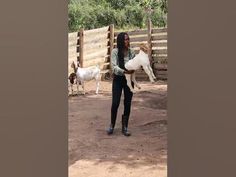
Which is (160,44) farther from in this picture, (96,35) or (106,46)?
(96,35)

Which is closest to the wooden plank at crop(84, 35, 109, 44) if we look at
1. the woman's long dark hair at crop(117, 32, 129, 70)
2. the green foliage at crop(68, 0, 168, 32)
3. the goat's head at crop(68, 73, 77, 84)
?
the goat's head at crop(68, 73, 77, 84)

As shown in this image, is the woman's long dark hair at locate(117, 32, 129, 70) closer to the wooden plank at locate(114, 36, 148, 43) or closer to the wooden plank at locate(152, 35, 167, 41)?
the wooden plank at locate(152, 35, 167, 41)

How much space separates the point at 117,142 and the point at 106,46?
7291 mm

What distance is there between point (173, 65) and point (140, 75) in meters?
10.6

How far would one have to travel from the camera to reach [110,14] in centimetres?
1697

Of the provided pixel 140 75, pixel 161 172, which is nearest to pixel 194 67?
pixel 161 172

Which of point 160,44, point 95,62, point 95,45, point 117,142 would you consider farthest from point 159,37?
point 117,142

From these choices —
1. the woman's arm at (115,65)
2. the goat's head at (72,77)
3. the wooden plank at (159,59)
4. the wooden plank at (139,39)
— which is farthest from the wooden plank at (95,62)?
the woman's arm at (115,65)

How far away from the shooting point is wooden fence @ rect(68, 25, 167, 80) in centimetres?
1173

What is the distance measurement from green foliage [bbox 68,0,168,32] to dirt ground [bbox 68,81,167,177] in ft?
24.7

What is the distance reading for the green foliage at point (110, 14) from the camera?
16219 millimetres

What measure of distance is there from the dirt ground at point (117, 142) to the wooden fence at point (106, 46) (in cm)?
283

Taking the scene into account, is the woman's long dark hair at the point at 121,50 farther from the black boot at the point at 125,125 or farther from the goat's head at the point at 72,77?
the goat's head at the point at 72,77
